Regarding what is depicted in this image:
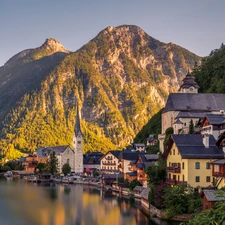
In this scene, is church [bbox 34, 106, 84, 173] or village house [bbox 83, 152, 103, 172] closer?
church [bbox 34, 106, 84, 173]

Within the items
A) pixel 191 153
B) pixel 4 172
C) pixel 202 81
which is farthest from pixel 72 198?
pixel 4 172

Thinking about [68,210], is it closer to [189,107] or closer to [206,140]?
[206,140]

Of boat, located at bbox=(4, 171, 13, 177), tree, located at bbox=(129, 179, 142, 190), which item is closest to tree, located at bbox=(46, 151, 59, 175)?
boat, located at bbox=(4, 171, 13, 177)

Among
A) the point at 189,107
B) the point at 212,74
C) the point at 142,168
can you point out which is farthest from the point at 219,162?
the point at 212,74

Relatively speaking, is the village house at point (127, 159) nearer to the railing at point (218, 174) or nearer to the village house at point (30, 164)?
the railing at point (218, 174)

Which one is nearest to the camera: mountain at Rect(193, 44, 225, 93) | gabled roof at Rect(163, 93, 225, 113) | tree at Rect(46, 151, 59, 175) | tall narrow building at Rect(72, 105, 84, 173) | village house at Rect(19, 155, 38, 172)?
gabled roof at Rect(163, 93, 225, 113)

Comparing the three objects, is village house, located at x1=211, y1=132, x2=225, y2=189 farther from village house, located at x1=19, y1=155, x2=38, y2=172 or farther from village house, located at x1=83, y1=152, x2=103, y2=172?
village house, located at x1=19, y1=155, x2=38, y2=172

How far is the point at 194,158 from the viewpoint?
45500 mm

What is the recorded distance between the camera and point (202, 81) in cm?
11044

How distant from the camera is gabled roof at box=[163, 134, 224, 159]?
4553cm

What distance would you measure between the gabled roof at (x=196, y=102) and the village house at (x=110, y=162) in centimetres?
3769

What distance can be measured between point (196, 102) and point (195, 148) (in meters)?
30.7

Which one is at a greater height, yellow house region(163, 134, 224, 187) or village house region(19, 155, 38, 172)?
yellow house region(163, 134, 224, 187)

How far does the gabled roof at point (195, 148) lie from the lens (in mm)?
45531
